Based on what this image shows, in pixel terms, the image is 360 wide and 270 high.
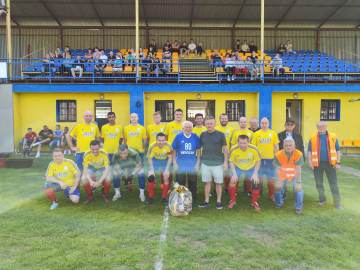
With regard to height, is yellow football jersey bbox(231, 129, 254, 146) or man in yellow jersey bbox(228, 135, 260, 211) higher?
yellow football jersey bbox(231, 129, 254, 146)

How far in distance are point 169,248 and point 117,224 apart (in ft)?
4.79

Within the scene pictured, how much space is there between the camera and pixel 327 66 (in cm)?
1945

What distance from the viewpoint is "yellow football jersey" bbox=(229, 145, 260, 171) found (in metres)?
7.36

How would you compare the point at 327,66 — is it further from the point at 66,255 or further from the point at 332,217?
the point at 66,255

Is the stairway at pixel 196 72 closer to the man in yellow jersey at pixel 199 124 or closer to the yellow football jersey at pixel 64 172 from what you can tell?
the man in yellow jersey at pixel 199 124

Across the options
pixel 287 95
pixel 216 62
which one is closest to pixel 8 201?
pixel 216 62

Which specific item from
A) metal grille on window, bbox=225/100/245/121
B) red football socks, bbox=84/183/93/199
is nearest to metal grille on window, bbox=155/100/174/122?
metal grille on window, bbox=225/100/245/121

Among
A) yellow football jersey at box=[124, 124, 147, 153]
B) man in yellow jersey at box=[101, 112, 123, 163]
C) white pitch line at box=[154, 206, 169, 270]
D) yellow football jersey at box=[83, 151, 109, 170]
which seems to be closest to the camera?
white pitch line at box=[154, 206, 169, 270]

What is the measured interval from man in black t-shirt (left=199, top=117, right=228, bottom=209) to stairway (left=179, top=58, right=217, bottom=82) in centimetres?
1010

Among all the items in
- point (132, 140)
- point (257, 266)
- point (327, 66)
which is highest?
point (327, 66)

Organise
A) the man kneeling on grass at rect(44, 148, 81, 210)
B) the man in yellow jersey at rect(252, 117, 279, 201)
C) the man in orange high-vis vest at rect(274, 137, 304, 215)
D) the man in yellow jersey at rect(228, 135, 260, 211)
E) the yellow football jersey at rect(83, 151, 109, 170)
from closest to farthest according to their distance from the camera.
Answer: the man in orange high-vis vest at rect(274, 137, 304, 215)
the man in yellow jersey at rect(228, 135, 260, 211)
the man kneeling on grass at rect(44, 148, 81, 210)
the yellow football jersey at rect(83, 151, 109, 170)
the man in yellow jersey at rect(252, 117, 279, 201)

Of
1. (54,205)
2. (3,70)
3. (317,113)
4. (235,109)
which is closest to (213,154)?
(54,205)

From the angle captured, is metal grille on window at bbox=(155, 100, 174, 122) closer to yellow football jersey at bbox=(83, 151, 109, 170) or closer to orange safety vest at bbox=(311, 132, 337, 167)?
yellow football jersey at bbox=(83, 151, 109, 170)

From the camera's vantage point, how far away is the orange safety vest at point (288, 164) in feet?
23.4
